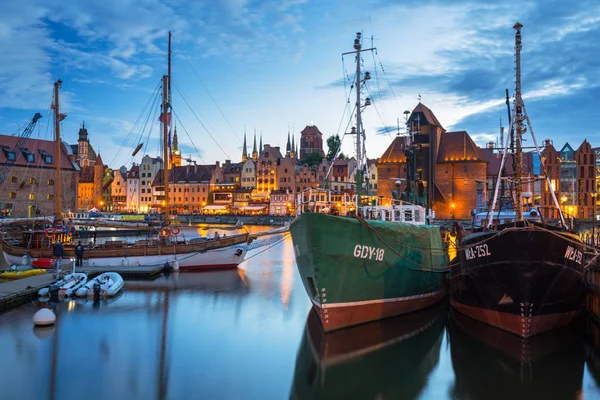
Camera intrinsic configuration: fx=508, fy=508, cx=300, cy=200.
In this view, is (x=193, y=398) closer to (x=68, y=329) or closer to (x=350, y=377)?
(x=350, y=377)

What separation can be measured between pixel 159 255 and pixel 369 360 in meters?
21.0

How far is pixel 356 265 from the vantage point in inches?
669

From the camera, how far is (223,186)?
11462 centimetres

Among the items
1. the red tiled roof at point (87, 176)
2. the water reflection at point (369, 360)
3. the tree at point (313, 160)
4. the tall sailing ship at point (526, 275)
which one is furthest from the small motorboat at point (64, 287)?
the red tiled roof at point (87, 176)

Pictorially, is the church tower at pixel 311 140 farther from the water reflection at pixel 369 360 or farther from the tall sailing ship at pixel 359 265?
the water reflection at pixel 369 360

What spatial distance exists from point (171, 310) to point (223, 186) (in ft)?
307

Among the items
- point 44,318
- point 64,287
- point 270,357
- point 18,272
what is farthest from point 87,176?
point 270,357

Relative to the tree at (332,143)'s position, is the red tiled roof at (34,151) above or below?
below

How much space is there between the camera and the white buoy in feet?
61.2

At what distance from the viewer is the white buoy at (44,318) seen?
18656 millimetres

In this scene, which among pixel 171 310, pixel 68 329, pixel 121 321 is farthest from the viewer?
pixel 171 310

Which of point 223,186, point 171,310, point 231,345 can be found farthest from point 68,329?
point 223,186

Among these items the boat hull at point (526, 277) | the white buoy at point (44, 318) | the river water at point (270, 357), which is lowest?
the river water at point (270, 357)

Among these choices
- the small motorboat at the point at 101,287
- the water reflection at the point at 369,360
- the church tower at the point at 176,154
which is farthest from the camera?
the church tower at the point at 176,154
